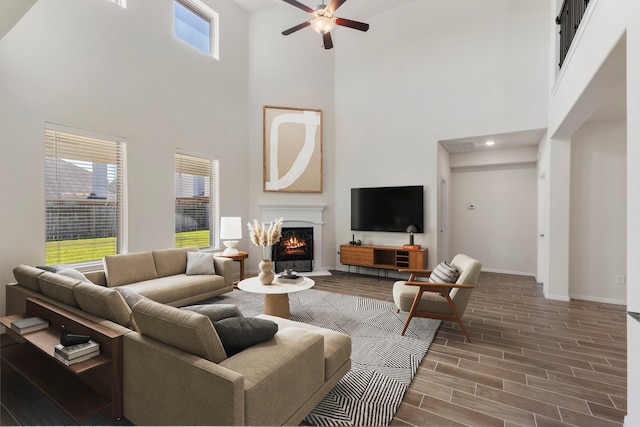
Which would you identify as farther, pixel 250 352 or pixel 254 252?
pixel 254 252

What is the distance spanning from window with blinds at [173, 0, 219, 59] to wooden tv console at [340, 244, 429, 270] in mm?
4678

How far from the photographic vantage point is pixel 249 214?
6438mm

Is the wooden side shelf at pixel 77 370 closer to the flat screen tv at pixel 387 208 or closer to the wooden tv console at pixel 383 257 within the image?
the wooden tv console at pixel 383 257

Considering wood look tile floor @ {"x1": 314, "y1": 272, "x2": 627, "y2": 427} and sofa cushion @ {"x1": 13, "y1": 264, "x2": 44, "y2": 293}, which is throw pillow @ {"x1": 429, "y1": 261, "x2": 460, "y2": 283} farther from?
sofa cushion @ {"x1": 13, "y1": 264, "x2": 44, "y2": 293}

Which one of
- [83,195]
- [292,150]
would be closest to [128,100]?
[83,195]

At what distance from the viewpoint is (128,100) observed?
430 cm

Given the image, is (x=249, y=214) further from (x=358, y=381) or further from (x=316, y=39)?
(x=358, y=381)

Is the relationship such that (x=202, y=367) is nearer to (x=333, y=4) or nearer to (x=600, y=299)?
(x=333, y=4)

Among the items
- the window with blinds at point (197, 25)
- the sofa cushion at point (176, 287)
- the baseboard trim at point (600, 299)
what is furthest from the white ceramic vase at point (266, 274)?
the baseboard trim at point (600, 299)

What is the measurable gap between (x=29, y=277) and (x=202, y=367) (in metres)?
2.55

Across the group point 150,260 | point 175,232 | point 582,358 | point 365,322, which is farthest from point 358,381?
point 175,232

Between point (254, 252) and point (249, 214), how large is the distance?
818 mm

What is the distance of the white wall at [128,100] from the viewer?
329 cm

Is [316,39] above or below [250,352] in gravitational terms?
above
